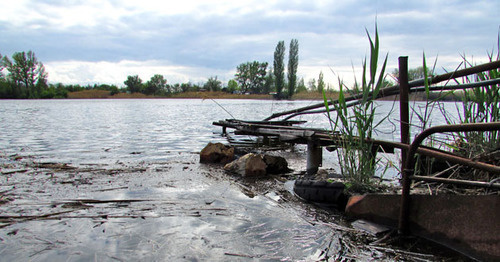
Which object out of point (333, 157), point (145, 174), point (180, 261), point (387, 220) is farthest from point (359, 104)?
point (333, 157)

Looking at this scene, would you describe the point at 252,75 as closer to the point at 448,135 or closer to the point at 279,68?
the point at 279,68

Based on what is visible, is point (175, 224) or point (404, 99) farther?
point (404, 99)

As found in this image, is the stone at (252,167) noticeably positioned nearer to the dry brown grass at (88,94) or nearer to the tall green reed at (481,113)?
the tall green reed at (481,113)

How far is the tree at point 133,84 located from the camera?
332 feet

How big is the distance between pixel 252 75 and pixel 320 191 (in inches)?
5032

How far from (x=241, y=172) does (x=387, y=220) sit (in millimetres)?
2996

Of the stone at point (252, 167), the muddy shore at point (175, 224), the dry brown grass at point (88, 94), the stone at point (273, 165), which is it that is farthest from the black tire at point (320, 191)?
the dry brown grass at point (88, 94)

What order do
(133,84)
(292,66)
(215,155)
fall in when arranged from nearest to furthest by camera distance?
(215,155) → (292,66) → (133,84)

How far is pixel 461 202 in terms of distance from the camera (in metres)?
2.58

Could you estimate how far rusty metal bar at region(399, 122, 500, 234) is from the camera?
87.4 inches

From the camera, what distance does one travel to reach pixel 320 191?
4043 millimetres

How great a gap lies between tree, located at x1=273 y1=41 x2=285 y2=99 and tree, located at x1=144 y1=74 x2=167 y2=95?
42764 mm

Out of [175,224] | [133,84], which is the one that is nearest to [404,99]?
[175,224]

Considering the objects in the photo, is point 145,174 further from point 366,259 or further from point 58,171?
point 366,259
